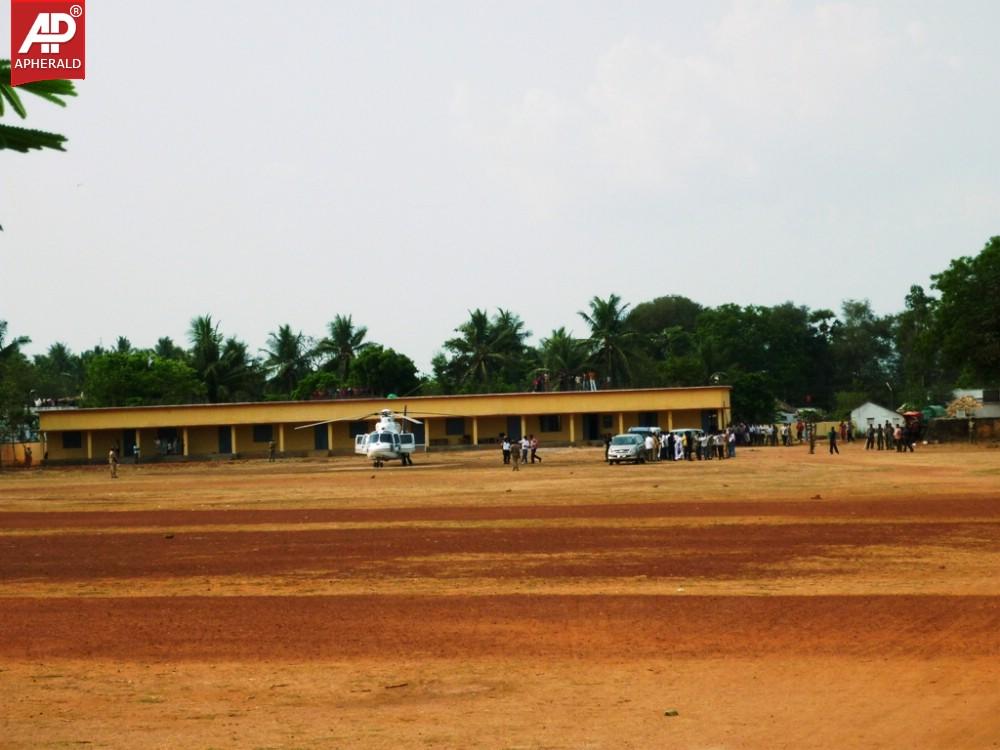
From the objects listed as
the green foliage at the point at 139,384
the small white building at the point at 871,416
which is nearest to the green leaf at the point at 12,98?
the small white building at the point at 871,416

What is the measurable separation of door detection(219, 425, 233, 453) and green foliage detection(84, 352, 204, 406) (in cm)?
776

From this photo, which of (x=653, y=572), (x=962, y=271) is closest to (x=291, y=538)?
(x=653, y=572)

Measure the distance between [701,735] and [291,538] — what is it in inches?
634

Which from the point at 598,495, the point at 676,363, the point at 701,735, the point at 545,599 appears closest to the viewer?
the point at 701,735

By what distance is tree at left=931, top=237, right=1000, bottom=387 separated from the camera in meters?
62.8

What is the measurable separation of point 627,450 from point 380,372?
50281mm

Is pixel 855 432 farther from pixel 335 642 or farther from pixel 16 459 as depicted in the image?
pixel 335 642

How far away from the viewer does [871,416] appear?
79.8m

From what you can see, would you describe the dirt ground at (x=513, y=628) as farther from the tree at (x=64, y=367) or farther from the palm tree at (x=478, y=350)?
the tree at (x=64, y=367)

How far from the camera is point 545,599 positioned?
1581 cm

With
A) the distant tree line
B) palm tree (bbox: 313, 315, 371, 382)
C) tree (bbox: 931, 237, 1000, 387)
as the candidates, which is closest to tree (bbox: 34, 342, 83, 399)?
the distant tree line

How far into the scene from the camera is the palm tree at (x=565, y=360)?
98025mm

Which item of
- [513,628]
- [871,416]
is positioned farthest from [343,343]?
[513,628]

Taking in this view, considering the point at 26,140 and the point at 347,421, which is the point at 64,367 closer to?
the point at 347,421
